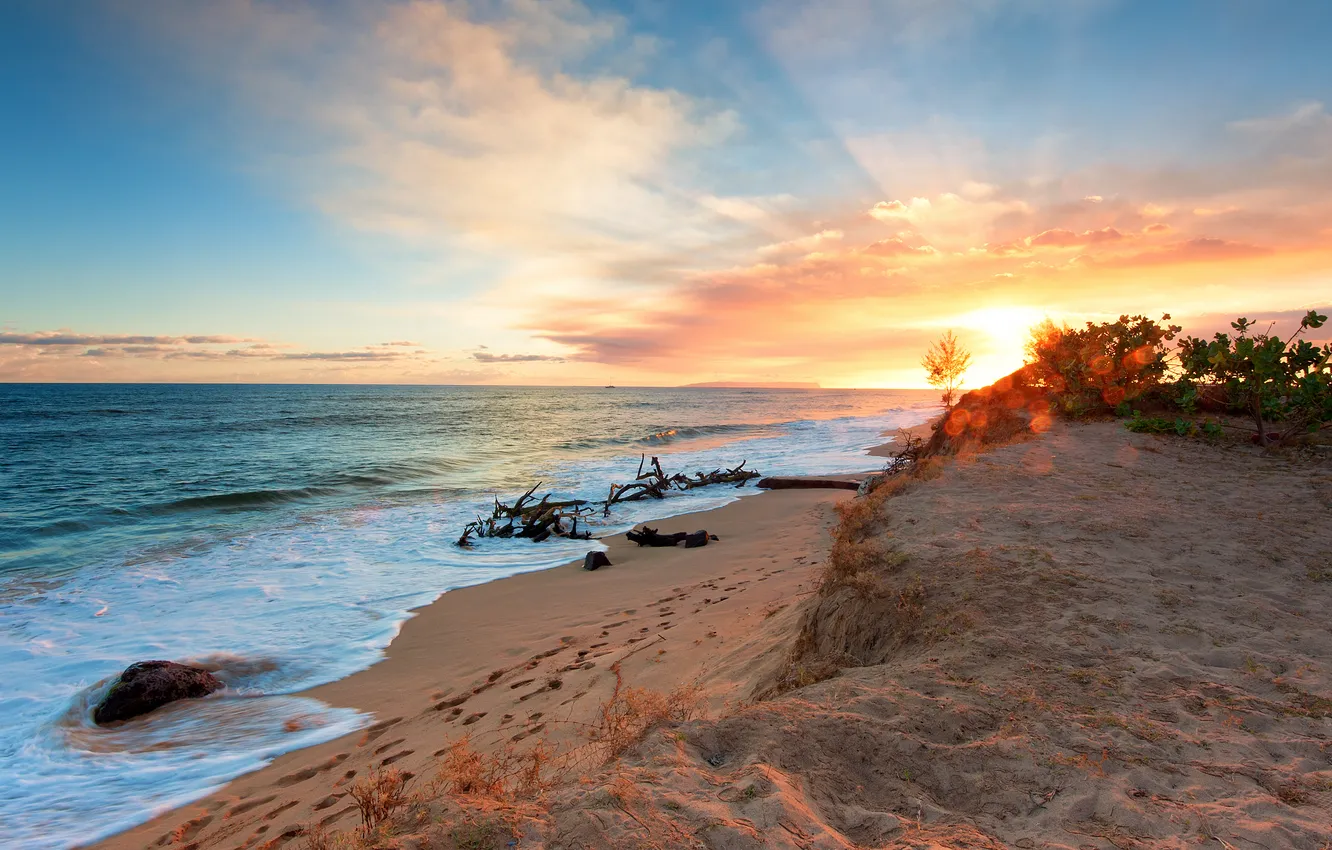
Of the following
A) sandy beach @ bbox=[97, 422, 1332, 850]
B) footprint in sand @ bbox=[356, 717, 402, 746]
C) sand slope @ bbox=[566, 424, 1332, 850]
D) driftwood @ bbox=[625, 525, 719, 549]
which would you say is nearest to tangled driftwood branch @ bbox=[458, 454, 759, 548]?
driftwood @ bbox=[625, 525, 719, 549]

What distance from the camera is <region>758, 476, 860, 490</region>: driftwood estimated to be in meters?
19.3

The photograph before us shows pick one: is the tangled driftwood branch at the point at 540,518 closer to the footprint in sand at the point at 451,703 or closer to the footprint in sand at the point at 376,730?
the footprint in sand at the point at 451,703

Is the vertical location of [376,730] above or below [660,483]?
below

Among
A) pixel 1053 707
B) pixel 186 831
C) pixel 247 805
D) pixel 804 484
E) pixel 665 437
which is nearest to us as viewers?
pixel 1053 707

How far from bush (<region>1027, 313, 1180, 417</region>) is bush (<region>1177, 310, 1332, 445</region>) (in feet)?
3.93

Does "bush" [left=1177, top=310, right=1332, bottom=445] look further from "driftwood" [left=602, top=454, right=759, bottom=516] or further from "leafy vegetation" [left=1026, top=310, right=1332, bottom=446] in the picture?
"driftwood" [left=602, top=454, right=759, bottom=516]

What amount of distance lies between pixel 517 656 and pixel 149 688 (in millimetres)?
4259

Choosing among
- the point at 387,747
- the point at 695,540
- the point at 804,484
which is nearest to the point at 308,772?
the point at 387,747

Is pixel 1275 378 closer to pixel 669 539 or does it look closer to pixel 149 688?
pixel 669 539

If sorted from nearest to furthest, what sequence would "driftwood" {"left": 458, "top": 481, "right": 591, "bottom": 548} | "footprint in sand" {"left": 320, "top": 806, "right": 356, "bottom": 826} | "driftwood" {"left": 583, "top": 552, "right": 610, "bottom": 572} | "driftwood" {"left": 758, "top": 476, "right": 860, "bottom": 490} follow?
"footprint in sand" {"left": 320, "top": 806, "right": 356, "bottom": 826} < "driftwood" {"left": 583, "top": 552, "right": 610, "bottom": 572} < "driftwood" {"left": 458, "top": 481, "right": 591, "bottom": 548} < "driftwood" {"left": 758, "top": 476, "right": 860, "bottom": 490}

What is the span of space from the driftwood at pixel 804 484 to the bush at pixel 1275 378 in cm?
985

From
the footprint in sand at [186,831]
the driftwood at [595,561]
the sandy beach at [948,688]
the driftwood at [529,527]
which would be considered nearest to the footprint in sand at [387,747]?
the sandy beach at [948,688]

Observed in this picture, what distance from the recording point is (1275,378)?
9289 millimetres

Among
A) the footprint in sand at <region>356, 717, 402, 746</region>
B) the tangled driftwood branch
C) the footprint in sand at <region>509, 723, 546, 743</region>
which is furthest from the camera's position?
the tangled driftwood branch
